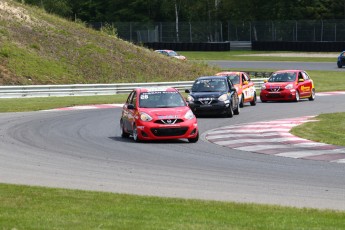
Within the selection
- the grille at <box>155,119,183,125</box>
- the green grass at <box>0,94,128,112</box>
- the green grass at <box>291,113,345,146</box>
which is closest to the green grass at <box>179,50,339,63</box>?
the green grass at <box>0,94,128,112</box>

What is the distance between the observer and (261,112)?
31156 millimetres

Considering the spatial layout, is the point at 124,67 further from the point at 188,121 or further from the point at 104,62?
the point at 188,121

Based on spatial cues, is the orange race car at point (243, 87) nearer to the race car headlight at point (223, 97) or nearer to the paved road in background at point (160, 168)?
the race car headlight at point (223, 97)

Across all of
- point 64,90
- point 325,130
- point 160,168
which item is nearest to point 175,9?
point 64,90

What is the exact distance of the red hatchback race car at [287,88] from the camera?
36.9 m

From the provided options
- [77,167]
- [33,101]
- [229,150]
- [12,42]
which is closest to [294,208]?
[77,167]

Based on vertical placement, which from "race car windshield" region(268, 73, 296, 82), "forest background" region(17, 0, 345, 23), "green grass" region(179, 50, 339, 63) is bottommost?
"green grass" region(179, 50, 339, 63)

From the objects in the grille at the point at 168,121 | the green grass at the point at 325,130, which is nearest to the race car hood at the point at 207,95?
the green grass at the point at 325,130

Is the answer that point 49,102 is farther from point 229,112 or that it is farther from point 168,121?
point 168,121

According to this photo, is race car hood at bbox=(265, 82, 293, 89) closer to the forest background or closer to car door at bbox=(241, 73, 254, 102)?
car door at bbox=(241, 73, 254, 102)

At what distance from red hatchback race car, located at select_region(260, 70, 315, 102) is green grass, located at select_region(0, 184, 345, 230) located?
24.6m

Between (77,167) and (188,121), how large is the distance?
5.28 metres

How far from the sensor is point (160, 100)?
73.5 feet

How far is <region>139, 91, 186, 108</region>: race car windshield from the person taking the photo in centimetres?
2214
